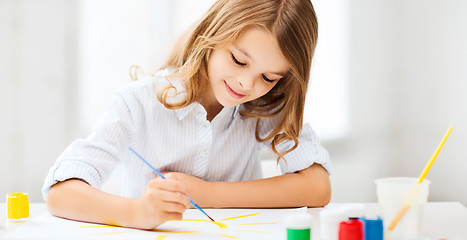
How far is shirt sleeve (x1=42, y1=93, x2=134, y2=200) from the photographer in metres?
0.97

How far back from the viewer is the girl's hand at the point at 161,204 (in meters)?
0.79

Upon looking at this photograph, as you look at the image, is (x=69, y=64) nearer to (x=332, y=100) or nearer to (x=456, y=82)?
(x=332, y=100)

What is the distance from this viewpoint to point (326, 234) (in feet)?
2.36

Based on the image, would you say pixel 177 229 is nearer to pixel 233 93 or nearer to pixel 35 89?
pixel 233 93

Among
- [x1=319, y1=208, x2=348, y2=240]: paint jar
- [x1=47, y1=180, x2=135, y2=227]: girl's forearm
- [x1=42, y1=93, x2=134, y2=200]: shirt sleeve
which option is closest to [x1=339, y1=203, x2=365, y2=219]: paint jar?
[x1=319, y1=208, x2=348, y2=240]: paint jar

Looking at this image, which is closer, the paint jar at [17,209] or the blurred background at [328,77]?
the paint jar at [17,209]

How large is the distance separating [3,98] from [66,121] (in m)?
0.24

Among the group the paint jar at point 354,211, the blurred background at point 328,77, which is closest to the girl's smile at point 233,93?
the paint jar at point 354,211

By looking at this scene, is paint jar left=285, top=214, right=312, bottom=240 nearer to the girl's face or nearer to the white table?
the white table

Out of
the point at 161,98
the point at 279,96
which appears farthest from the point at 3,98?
the point at 279,96

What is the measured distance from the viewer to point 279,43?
1.00m

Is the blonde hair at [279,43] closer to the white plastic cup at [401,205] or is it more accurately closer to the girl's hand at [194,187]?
the girl's hand at [194,187]

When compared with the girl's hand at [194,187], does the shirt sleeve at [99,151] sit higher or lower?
higher

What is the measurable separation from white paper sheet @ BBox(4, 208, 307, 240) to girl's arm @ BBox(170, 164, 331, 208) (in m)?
0.09
